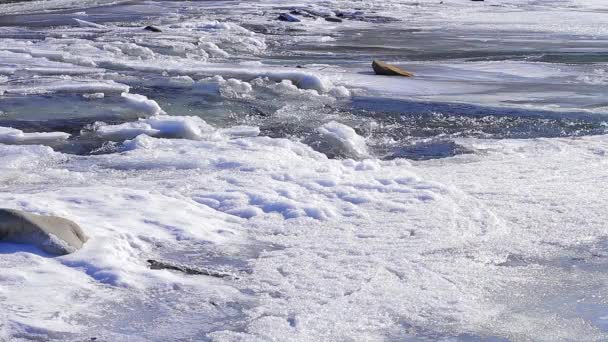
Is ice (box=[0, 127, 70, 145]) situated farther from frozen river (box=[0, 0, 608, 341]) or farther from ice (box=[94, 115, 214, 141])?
ice (box=[94, 115, 214, 141])

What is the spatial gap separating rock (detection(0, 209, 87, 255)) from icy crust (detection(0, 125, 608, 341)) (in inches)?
4.2

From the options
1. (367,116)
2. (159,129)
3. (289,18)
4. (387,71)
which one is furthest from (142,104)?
(289,18)

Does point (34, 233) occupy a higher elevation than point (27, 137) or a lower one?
higher

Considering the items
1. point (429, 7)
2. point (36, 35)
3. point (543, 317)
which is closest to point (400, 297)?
point (543, 317)

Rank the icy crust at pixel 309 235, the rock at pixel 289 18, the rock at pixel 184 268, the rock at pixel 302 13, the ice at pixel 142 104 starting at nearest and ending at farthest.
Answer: the icy crust at pixel 309 235, the rock at pixel 184 268, the ice at pixel 142 104, the rock at pixel 289 18, the rock at pixel 302 13

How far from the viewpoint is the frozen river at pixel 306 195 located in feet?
18.1

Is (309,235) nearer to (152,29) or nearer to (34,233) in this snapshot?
(34,233)

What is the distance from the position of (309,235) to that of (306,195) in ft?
3.46

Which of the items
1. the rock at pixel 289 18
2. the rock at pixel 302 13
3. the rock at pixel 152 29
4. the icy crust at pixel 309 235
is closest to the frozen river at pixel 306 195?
the icy crust at pixel 309 235

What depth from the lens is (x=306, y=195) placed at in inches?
318

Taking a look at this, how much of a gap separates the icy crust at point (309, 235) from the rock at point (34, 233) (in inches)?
4.2

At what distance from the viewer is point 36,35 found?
73.9 ft

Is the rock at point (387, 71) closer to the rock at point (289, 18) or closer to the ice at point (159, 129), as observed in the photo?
the ice at point (159, 129)

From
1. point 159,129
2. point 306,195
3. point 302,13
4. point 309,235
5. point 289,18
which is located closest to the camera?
point 309,235
